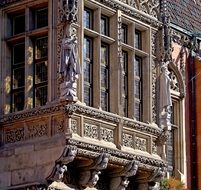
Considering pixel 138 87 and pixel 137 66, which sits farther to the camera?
pixel 137 66

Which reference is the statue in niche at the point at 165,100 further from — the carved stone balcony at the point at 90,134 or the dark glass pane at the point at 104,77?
the dark glass pane at the point at 104,77

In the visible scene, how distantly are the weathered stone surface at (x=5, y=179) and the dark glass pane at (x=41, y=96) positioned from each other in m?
1.73

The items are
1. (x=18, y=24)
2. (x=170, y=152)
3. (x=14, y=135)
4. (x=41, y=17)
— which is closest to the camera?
(x=14, y=135)

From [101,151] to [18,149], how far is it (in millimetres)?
1875

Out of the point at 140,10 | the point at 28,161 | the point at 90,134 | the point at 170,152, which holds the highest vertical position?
the point at 140,10

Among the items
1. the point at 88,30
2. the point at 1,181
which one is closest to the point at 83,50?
the point at 88,30

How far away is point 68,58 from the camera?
21547 millimetres

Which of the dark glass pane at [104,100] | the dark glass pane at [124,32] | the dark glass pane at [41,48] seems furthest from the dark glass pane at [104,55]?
the dark glass pane at [41,48]

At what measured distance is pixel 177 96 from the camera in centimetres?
2703

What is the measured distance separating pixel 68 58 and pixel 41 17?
171cm

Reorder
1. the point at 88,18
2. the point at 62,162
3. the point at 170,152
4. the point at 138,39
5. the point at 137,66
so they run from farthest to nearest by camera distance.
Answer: the point at 170,152, the point at 138,39, the point at 137,66, the point at 88,18, the point at 62,162

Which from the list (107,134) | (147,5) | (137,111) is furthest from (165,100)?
(107,134)

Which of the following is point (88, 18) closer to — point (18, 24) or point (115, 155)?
point (18, 24)

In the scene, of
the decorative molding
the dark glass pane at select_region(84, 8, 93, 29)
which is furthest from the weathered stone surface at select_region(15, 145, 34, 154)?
the decorative molding
